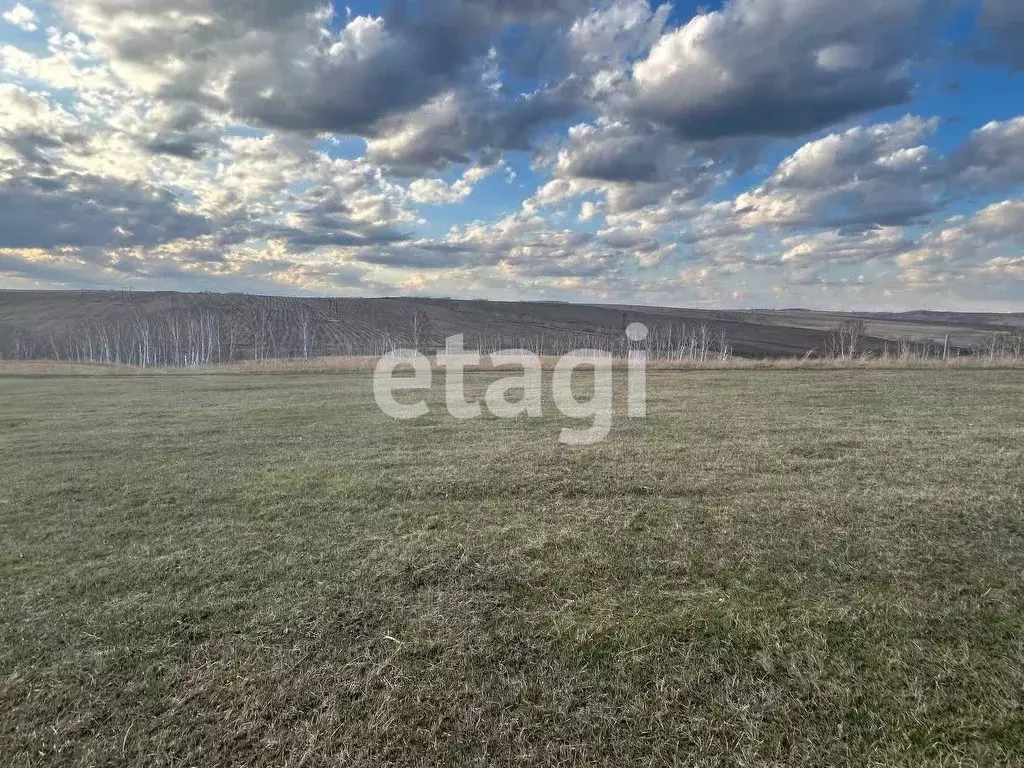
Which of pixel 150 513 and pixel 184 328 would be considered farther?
pixel 184 328

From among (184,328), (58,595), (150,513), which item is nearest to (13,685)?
(58,595)

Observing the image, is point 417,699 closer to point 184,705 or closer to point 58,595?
point 184,705

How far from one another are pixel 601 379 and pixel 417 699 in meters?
19.5

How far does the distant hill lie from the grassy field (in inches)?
2835

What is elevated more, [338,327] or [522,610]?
[338,327]

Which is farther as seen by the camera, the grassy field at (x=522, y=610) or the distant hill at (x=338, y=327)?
the distant hill at (x=338, y=327)

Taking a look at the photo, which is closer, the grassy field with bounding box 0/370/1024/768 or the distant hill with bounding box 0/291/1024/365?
the grassy field with bounding box 0/370/1024/768

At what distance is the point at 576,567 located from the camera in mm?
4664

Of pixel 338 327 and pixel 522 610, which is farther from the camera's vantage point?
pixel 338 327

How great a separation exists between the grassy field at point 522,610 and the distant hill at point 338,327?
72012mm

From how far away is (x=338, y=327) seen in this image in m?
108

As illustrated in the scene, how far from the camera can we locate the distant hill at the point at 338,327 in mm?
88188

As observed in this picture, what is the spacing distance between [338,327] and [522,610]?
110150mm

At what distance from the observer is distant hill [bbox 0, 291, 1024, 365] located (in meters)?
88.2
